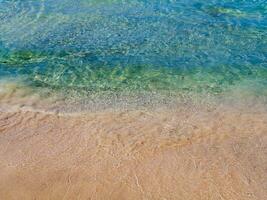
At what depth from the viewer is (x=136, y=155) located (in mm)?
6676

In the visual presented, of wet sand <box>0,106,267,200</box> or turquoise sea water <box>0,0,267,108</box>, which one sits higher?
wet sand <box>0,106,267,200</box>

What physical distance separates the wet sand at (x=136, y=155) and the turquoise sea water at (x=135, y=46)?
3.74ft

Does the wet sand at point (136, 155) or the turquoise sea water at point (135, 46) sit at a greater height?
the wet sand at point (136, 155)

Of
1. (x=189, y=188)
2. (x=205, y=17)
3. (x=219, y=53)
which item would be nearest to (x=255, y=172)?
(x=189, y=188)

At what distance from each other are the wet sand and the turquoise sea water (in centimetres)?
114

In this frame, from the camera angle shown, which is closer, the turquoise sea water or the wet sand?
the wet sand

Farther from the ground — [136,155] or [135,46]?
[136,155]

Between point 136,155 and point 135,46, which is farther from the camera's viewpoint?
point 135,46

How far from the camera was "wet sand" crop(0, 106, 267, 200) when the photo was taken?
5994 millimetres

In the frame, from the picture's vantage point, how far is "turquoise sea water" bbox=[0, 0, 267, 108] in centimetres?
908

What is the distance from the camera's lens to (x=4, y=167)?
6.45 metres

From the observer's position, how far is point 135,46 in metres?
10.7

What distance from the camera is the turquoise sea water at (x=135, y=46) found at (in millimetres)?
9078

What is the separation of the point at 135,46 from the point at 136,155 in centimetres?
455
